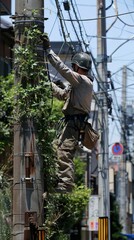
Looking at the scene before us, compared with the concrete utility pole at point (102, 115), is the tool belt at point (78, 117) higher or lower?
lower

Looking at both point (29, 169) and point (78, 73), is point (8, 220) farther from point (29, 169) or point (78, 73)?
point (78, 73)

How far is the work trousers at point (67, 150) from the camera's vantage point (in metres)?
8.90

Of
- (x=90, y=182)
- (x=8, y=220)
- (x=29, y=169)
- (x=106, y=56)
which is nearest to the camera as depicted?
(x=29, y=169)

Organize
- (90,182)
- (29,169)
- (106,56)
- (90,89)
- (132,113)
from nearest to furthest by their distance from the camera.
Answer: (29,169), (90,89), (106,56), (90,182), (132,113)

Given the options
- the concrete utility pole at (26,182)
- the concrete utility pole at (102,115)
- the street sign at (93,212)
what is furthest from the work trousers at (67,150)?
the street sign at (93,212)

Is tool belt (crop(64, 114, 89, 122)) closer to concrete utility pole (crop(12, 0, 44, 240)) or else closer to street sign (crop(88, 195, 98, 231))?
concrete utility pole (crop(12, 0, 44, 240))

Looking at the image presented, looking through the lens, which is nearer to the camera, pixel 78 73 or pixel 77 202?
pixel 78 73

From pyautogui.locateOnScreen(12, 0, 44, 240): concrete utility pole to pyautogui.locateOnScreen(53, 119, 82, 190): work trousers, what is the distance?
0.45m

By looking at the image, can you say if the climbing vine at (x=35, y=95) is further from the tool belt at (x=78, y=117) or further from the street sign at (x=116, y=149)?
the street sign at (x=116, y=149)

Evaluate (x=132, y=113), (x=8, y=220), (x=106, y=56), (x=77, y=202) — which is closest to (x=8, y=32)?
(x=106, y=56)

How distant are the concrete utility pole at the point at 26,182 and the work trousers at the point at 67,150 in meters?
0.45

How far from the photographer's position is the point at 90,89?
9031 mm

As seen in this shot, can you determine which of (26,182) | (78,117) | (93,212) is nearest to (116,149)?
(93,212)

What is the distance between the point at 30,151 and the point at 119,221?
132 feet
